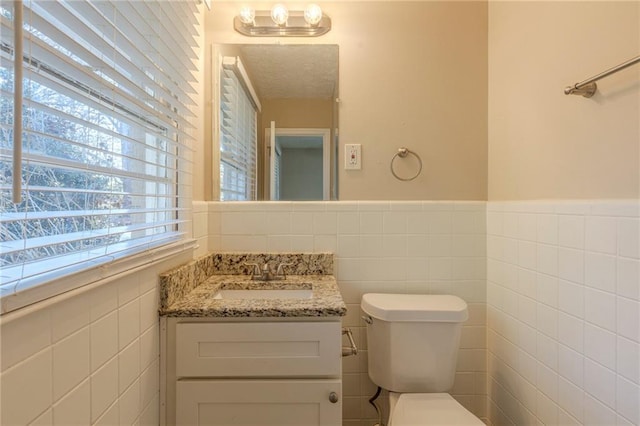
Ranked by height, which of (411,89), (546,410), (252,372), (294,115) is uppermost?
(411,89)

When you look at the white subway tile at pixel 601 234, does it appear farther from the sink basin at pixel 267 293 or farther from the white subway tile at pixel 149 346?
the white subway tile at pixel 149 346

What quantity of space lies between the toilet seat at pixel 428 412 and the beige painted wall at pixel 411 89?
2.77 feet

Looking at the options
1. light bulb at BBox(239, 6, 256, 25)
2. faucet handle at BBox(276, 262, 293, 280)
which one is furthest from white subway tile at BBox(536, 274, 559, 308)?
light bulb at BBox(239, 6, 256, 25)

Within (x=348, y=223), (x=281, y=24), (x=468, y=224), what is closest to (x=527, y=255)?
(x=468, y=224)

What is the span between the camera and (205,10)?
1.57 meters

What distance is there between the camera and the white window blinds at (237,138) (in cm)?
157

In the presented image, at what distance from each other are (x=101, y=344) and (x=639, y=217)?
134 cm

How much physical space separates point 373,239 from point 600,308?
2.74 ft

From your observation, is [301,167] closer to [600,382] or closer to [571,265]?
[571,265]

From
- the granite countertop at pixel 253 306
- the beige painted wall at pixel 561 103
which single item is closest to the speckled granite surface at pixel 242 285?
the granite countertop at pixel 253 306

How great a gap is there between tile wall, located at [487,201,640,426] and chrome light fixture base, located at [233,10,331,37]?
1159mm

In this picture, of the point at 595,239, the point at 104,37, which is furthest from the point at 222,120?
the point at 595,239

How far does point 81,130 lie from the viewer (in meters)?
0.70

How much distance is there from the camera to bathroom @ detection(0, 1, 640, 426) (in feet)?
2.63
